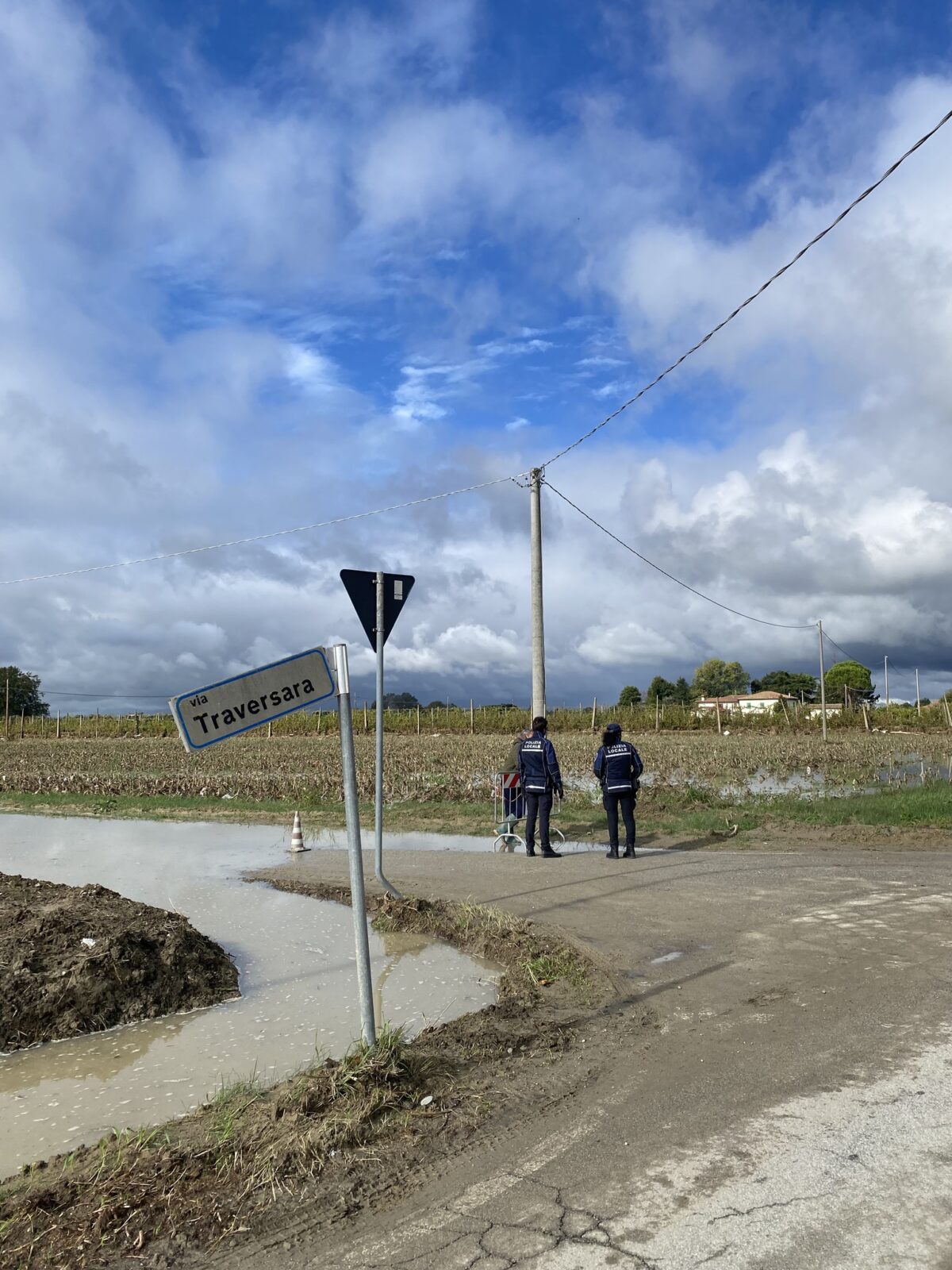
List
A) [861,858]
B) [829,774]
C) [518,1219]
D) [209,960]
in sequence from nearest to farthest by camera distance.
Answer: [518,1219] → [209,960] → [861,858] → [829,774]

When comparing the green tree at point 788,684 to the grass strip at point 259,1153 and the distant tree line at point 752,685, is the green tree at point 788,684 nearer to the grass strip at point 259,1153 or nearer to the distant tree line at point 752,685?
the distant tree line at point 752,685

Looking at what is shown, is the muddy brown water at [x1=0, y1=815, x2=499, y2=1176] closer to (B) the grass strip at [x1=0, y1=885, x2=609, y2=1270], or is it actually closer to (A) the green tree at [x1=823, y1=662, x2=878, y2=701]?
(B) the grass strip at [x1=0, y1=885, x2=609, y2=1270]

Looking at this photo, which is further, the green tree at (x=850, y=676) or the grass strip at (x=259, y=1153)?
the green tree at (x=850, y=676)

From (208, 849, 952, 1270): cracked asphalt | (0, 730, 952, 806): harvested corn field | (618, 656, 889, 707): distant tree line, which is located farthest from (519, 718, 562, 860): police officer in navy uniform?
(618, 656, 889, 707): distant tree line

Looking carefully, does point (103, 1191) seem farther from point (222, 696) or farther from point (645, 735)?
point (645, 735)

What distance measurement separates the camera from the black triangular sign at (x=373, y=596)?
9.02 meters

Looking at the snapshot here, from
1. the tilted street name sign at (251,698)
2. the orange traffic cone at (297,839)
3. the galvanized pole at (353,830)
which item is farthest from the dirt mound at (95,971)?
the orange traffic cone at (297,839)

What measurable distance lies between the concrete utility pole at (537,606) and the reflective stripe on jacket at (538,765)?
3.03 metres

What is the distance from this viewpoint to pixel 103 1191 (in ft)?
12.6

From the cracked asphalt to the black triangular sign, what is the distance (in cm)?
345

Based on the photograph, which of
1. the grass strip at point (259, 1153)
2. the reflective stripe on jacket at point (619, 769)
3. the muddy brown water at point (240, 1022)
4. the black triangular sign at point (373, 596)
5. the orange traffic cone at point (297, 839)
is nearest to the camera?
the grass strip at point (259, 1153)

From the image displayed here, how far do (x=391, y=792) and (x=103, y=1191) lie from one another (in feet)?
59.9

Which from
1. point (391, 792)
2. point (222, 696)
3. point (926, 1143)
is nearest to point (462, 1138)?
point (926, 1143)

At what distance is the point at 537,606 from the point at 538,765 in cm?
430
